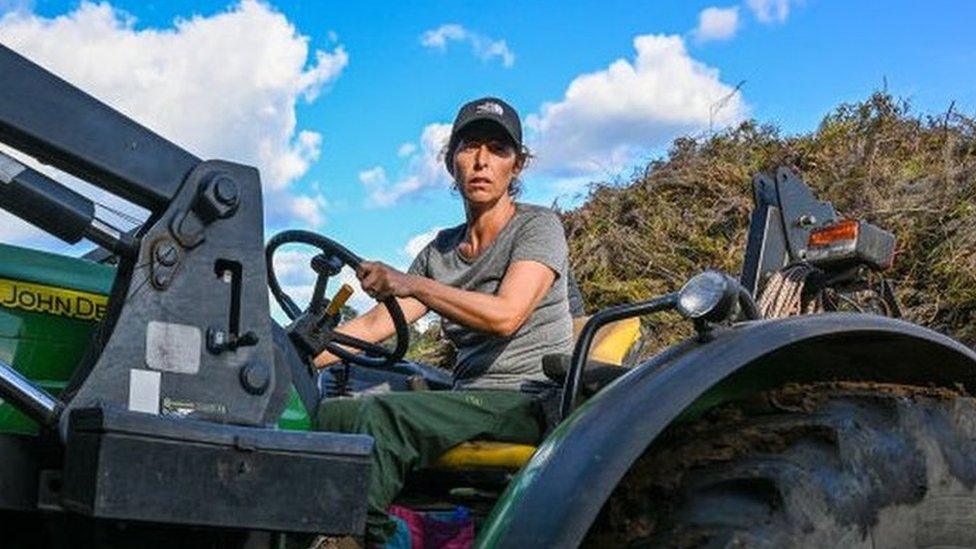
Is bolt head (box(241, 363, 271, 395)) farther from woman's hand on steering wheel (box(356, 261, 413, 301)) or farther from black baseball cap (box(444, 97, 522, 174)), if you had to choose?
black baseball cap (box(444, 97, 522, 174))

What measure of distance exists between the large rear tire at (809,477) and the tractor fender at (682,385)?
0.31ft

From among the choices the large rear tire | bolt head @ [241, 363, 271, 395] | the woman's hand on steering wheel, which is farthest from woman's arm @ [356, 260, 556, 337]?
the large rear tire

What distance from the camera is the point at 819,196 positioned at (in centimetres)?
805

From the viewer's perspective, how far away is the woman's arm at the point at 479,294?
→ 3463mm

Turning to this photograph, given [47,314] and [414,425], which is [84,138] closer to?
[47,314]

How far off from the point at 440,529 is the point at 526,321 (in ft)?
2.79

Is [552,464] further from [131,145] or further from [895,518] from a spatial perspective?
[131,145]

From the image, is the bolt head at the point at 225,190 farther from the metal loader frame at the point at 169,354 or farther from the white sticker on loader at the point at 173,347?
the white sticker on loader at the point at 173,347

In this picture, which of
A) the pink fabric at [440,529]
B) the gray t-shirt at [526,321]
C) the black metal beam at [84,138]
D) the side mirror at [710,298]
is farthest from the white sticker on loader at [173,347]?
the gray t-shirt at [526,321]

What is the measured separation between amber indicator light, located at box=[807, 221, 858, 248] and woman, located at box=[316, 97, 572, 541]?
2.77 feet

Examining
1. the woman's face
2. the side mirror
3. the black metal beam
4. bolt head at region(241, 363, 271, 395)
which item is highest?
the woman's face

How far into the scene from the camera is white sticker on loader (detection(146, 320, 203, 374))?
235cm

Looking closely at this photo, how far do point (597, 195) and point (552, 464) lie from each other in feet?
22.5

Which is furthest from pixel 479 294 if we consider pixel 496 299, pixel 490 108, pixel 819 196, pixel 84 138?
pixel 819 196
